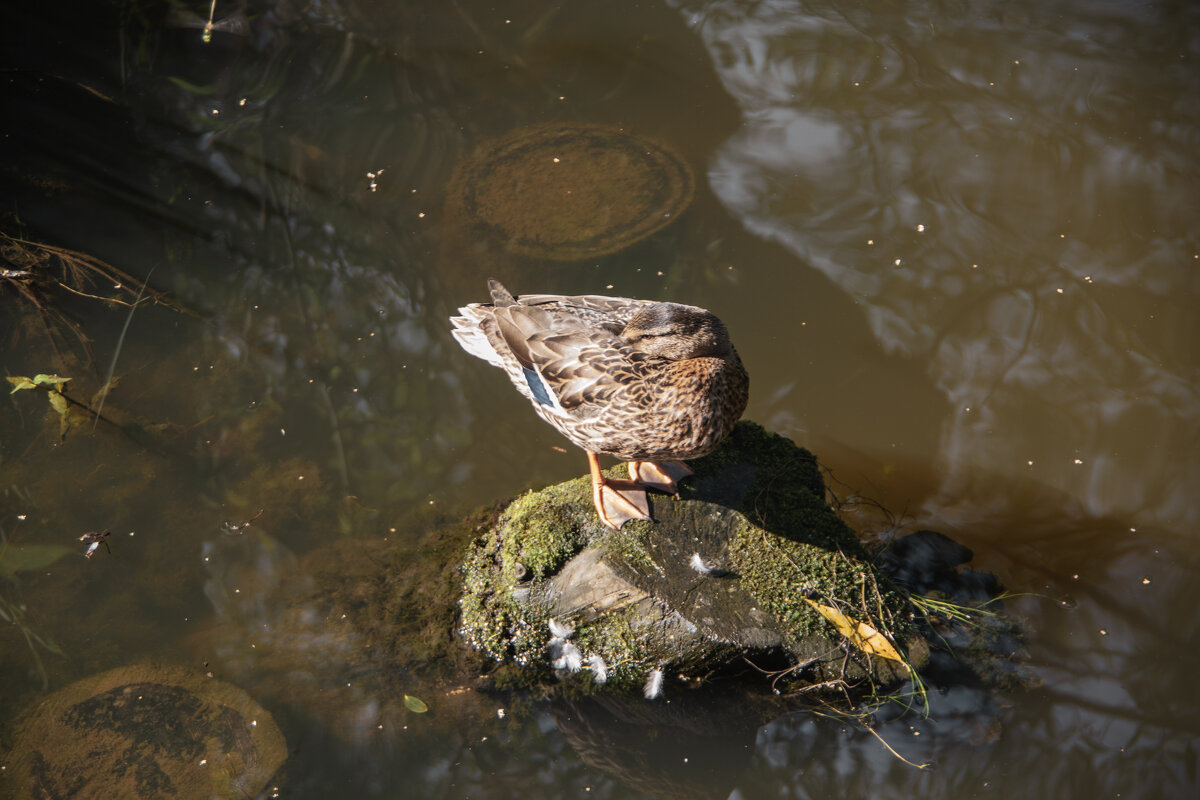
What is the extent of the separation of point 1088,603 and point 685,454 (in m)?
2.10

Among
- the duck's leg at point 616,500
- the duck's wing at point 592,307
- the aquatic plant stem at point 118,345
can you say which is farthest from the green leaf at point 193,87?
the duck's leg at point 616,500

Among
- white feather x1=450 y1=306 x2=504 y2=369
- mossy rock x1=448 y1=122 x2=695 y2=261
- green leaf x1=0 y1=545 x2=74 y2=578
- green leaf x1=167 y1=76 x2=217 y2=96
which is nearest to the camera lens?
green leaf x1=0 y1=545 x2=74 y2=578

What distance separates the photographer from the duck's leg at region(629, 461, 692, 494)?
362 centimetres

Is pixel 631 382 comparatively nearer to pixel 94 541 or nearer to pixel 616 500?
pixel 616 500

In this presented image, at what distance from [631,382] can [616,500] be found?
556mm

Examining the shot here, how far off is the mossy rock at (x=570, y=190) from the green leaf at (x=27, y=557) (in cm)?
284

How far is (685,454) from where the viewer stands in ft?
11.0

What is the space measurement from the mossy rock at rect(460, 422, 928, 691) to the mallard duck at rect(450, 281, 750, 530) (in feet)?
0.51

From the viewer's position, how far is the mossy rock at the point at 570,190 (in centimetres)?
514

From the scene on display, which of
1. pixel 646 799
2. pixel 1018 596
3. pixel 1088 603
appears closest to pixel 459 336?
pixel 646 799

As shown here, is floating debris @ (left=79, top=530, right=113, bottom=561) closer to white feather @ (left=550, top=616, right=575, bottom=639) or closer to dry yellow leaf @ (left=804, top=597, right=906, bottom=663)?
white feather @ (left=550, top=616, right=575, bottom=639)

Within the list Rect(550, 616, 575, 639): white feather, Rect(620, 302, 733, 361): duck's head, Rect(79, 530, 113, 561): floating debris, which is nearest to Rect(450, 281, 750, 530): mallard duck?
Rect(620, 302, 733, 361): duck's head

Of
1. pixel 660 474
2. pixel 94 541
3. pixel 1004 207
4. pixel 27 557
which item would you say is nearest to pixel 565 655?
pixel 660 474

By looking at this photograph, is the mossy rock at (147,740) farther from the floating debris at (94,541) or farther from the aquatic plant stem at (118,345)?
the aquatic plant stem at (118,345)
